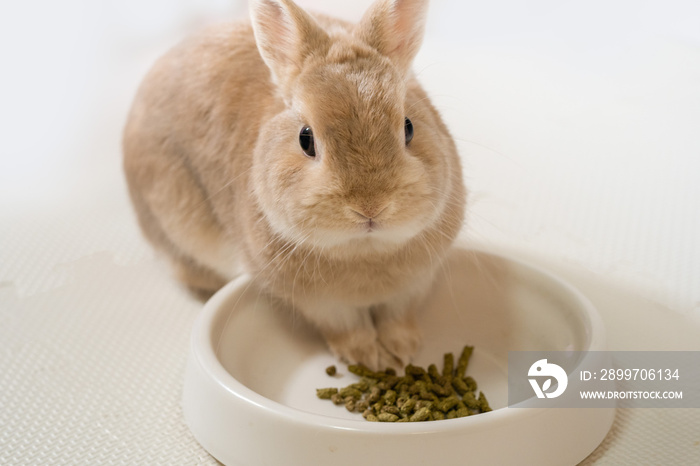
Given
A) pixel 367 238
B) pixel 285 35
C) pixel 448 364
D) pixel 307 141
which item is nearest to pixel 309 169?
pixel 307 141

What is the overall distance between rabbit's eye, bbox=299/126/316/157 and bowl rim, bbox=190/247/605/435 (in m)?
0.42

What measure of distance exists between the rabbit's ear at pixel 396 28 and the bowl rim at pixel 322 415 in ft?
1.84

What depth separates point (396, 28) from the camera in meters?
1.59

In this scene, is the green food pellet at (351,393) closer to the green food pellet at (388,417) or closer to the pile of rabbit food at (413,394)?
the pile of rabbit food at (413,394)

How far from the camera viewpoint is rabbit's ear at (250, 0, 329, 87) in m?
1.55

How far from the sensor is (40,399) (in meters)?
1.77

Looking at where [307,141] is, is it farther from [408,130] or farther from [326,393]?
[326,393]

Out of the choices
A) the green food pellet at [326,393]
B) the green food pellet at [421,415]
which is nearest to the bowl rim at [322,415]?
the green food pellet at [421,415]

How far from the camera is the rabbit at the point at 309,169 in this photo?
1416 mm

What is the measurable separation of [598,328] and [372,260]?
1.56 feet

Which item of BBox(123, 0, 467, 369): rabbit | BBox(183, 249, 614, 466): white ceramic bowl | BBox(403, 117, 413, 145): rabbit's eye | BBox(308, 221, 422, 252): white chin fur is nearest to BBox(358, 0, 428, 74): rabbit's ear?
BBox(123, 0, 467, 369): rabbit

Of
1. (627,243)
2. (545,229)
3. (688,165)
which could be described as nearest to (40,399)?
(545,229)

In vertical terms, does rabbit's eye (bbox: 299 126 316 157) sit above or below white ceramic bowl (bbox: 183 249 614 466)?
above

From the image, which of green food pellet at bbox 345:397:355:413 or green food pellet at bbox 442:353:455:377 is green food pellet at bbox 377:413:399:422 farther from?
green food pellet at bbox 442:353:455:377
